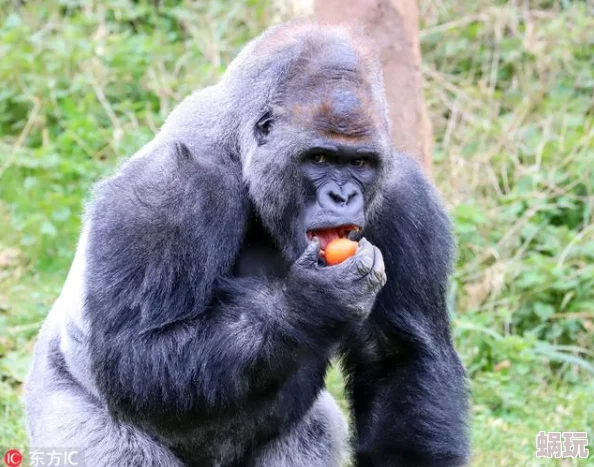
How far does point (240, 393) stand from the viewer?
12.5ft

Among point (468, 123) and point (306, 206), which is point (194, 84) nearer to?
point (468, 123)

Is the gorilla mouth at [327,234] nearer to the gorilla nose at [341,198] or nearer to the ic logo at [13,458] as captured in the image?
the gorilla nose at [341,198]

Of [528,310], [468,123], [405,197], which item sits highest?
[405,197]

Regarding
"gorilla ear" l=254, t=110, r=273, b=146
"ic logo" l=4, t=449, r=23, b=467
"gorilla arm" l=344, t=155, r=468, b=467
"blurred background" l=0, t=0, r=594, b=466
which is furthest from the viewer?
"blurred background" l=0, t=0, r=594, b=466

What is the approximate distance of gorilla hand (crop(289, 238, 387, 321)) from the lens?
12.0 feet

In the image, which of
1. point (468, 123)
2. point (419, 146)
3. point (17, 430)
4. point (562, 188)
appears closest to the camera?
point (17, 430)

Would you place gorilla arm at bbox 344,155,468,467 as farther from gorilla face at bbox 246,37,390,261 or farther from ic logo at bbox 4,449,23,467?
ic logo at bbox 4,449,23,467

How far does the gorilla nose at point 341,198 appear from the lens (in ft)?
12.2

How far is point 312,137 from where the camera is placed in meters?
3.79

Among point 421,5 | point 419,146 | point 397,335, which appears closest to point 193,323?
point 397,335

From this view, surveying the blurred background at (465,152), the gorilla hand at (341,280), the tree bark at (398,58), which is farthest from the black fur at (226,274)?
the tree bark at (398,58)

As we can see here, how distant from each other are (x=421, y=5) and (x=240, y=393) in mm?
5742

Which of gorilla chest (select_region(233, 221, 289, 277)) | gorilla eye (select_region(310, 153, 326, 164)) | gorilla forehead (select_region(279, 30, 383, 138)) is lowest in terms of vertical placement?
gorilla chest (select_region(233, 221, 289, 277))

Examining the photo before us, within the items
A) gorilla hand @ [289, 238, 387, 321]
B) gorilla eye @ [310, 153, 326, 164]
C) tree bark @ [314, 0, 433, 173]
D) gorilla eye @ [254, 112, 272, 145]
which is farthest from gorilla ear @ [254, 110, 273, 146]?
tree bark @ [314, 0, 433, 173]
